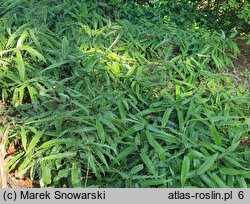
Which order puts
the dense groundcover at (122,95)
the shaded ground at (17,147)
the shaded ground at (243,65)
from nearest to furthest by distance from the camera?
the shaded ground at (17,147) < the dense groundcover at (122,95) < the shaded ground at (243,65)

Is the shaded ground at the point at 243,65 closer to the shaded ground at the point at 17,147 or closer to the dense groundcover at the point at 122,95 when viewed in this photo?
the shaded ground at the point at 17,147

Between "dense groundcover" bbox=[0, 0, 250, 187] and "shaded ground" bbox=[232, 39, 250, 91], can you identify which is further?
"shaded ground" bbox=[232, 39, 250, 91]

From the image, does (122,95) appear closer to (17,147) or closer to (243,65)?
(17,147)

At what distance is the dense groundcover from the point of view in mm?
2938

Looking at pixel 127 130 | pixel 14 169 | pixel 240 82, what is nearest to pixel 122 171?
pixel 127 130

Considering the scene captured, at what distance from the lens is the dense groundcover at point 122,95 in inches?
116

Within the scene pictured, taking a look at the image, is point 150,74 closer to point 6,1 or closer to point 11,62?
point 11,62

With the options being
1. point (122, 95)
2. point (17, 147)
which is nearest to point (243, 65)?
point (122, 95)

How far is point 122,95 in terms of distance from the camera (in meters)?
3.60

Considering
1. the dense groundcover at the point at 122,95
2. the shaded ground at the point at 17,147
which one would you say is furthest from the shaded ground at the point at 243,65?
the dense groundcover at the point at 122,95

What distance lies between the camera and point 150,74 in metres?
4.05

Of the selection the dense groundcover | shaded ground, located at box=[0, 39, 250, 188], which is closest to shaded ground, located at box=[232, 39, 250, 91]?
shaded ground, located at box=[0, 39, 250, 188]

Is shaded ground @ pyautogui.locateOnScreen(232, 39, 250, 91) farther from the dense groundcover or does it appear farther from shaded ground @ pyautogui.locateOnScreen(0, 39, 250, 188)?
the dense groundcover

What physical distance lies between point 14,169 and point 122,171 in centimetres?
76
